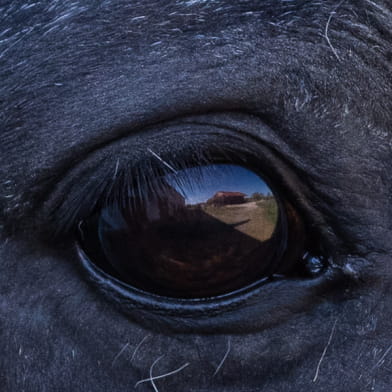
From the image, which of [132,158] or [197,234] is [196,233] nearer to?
[197,234]

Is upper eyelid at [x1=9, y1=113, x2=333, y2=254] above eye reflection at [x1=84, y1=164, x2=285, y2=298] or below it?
above

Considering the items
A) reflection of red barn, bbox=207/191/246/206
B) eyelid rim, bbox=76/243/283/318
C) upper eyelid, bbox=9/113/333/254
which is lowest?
eyelid rim, bbox=76/243/283/318

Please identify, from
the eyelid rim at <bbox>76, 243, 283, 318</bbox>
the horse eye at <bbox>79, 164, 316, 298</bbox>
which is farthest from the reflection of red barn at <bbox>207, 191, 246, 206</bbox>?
the eyelid rim at <bbox>76, 243, 283, 318</bbox>

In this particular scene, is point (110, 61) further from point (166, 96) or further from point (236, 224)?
point (236, 224)

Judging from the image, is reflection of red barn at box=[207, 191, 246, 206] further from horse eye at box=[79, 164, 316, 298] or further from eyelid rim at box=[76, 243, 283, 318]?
eyelid rim at box=[76, 243, 283, 318]

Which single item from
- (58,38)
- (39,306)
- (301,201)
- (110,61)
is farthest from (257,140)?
(39,306)

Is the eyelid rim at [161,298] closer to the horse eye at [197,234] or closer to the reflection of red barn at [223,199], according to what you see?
the horse eye at [197,234]
